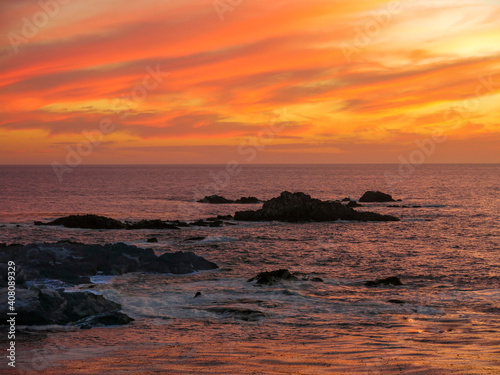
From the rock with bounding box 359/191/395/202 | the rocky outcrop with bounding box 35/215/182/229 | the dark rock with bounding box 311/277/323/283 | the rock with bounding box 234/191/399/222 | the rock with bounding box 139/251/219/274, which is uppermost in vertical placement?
the rock with bounding box 359/191/395/202

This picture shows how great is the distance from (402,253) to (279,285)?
17630 mm

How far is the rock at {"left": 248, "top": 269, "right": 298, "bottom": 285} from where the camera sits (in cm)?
2769

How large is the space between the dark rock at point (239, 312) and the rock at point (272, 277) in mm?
5429

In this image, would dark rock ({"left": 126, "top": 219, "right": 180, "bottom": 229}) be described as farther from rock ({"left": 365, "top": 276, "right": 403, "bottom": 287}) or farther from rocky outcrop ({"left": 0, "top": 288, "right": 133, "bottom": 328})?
rocky outcrop ({"left": 0, "top": 288, "right": 133, "bottom": 328})

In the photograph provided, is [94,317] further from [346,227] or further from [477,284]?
[346,227]

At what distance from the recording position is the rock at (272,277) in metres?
27.7

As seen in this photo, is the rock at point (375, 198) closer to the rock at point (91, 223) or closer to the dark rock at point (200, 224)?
the dark rock at point (200, 224)

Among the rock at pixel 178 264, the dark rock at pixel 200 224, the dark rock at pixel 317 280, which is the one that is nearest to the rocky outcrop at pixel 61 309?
the rock at pixel 178 264

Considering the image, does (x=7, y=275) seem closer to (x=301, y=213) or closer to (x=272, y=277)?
(x=272, y=277)

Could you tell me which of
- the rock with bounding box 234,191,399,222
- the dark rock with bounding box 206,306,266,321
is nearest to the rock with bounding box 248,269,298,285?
the dark rock with bounding box 206,306,266,321

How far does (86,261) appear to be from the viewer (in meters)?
31.6

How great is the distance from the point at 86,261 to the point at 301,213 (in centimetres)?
3849

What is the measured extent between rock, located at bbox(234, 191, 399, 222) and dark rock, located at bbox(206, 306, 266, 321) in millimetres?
43508

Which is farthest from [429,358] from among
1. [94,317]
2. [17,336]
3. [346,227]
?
[346,227]
